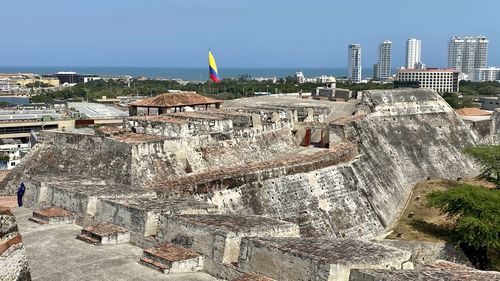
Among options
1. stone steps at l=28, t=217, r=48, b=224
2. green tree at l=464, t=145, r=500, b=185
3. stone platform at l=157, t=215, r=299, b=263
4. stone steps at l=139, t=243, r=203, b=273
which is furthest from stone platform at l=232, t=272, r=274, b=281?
green tree at l=464, t=145, r=500, b=185

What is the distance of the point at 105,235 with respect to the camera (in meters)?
12.4

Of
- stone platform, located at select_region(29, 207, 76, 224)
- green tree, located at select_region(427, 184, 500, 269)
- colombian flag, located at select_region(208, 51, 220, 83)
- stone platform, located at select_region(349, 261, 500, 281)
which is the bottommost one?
green tree, located at select_region(427, 184, 500, 269)

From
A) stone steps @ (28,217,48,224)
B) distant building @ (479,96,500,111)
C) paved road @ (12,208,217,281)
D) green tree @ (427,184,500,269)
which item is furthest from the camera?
distant building @ (479,96,500,111)

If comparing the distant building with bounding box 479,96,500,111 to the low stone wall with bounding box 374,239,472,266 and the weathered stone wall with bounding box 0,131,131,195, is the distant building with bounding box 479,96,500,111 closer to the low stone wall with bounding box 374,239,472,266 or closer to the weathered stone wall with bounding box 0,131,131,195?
Answer: the low stone wall with bounding box 374,239,472,266

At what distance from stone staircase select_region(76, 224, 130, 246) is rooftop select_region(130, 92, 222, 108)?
19152 millimetres

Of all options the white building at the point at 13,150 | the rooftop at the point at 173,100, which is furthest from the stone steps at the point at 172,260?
the white building at the point at 13,150

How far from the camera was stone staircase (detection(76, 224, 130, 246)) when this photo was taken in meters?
12.5

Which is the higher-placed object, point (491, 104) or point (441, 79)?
point (441, 79)

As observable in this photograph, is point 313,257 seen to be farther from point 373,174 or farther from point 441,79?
point 441,79

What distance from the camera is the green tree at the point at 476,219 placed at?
750 inches

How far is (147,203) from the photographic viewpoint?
13.5m

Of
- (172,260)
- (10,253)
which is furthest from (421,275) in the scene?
(10,253)

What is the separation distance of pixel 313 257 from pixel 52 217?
7.24 m

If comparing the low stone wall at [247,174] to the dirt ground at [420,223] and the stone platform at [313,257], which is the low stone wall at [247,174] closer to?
the dirt ground at [420,223]
